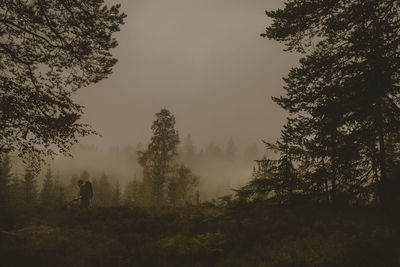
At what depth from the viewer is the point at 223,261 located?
595 centimetres

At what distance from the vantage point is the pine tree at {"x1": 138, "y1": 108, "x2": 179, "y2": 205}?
26.6 meters

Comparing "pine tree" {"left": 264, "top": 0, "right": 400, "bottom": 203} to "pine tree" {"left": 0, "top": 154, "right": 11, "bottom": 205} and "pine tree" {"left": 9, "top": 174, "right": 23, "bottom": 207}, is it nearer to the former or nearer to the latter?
"pine tree" {"left": 0, "top": 154, "right": 11, "bottom": 205}

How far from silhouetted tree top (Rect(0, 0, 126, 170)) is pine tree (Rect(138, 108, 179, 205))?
62.4 feet

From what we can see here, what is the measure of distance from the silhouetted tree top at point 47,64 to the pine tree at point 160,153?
1903 cm

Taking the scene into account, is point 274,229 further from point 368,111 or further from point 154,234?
point 368,111

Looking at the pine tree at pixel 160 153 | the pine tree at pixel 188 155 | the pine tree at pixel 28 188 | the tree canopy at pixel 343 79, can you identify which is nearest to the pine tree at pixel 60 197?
the pine tree at pixel 28 188

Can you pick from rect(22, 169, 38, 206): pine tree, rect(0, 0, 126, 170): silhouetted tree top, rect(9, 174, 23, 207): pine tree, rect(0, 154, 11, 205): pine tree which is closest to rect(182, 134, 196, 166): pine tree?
rect(9, 174, 23, 207): pine tree

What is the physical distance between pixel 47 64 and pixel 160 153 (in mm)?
20292

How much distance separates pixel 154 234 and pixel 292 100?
8.04 m

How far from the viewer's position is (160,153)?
88.0ft

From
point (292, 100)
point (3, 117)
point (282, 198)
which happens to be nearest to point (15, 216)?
point (3, 117)

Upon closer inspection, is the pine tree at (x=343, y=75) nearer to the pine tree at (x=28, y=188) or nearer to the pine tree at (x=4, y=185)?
the pine tree at (x=4, y=185)

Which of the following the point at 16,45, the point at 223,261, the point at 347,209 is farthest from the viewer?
the point at 347,209

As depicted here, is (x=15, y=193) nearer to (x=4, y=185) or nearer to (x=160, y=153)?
(x=4, y=185)
